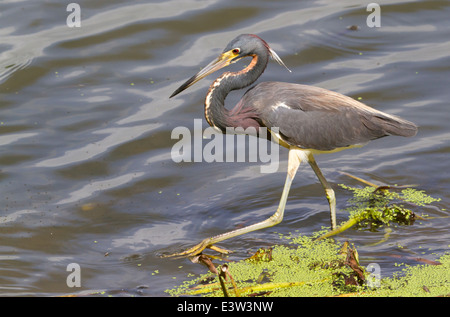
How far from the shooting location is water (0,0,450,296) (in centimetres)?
605

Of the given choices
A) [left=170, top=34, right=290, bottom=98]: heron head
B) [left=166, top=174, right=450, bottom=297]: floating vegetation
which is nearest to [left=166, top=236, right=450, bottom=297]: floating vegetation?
[left=166, top=174, right=450, bottom=297]: floating vegetation

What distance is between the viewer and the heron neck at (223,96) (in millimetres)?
6121

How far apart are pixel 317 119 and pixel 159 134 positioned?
8.02ft

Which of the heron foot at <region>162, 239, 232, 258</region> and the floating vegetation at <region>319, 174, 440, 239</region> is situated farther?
the floating vegetation at <region>319, 174, 440, 239</region>

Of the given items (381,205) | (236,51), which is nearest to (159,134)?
(236,51)

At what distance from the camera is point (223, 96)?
616 centimetres

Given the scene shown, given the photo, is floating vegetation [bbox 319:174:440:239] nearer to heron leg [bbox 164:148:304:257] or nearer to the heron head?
heron leg [bbox 164:148:304:257]

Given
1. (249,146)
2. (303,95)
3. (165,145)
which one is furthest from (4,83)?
(303,95)

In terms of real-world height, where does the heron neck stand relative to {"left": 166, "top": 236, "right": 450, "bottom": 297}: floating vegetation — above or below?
above

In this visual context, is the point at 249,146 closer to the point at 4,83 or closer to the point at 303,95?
the point at 303,95

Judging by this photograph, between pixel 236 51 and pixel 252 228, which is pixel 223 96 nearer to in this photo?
pixel 236 51

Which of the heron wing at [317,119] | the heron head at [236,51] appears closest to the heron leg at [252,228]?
the heron wing at [317,119]

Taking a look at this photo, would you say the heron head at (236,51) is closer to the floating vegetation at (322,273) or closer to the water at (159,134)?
the water at (159,134)
